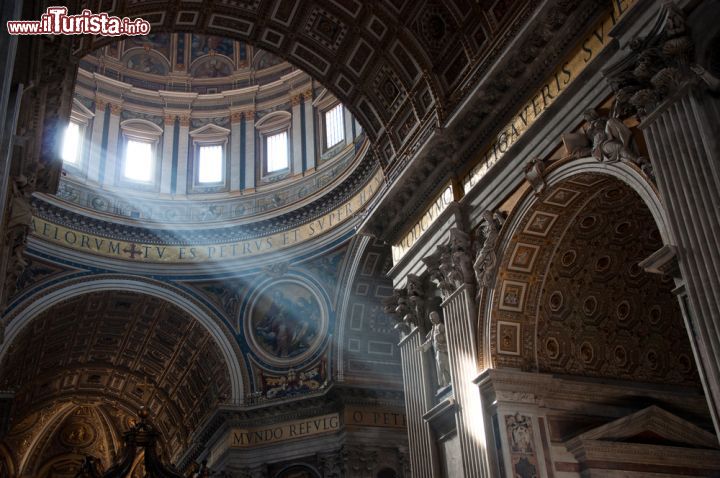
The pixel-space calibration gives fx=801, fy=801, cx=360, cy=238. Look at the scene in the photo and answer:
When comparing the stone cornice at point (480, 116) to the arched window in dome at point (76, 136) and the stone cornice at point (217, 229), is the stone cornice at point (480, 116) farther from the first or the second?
the arched window in dome at point (76, 136)

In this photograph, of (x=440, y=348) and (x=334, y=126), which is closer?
(x=440, y=348)

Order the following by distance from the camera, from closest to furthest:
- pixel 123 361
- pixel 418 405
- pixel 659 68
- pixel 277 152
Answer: pixel 659 68 → pixel 418 405 → pixel 277 152 → pixel 123 361

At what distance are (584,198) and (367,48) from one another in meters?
5.73

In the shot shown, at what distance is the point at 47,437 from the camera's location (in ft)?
99.7

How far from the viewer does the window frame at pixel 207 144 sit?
24531 mm

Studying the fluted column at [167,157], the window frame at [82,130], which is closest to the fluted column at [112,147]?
the window frame at [82,130]

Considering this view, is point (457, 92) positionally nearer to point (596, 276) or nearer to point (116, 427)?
point (596, 276)

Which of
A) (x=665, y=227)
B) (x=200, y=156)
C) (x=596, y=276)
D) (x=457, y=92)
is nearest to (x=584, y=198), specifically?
(x=596, y=276)

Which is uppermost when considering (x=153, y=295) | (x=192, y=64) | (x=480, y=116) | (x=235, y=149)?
(x=192, y=64)

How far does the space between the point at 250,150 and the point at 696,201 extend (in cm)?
1848

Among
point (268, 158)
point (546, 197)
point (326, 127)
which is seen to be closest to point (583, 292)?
point (546, 197)

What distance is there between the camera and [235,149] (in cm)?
2475

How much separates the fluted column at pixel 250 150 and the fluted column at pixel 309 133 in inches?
75.0

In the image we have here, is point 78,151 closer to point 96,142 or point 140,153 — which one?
point 96,142
